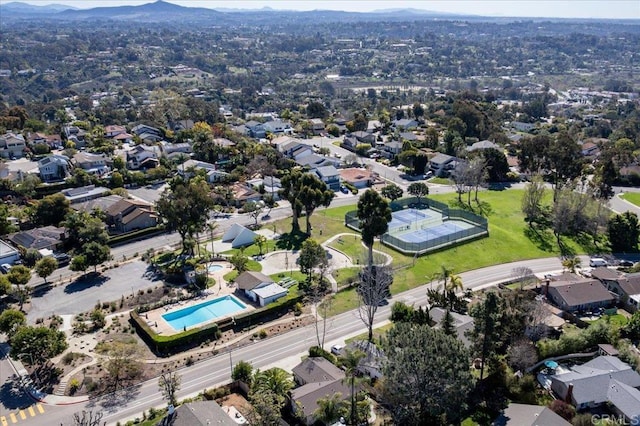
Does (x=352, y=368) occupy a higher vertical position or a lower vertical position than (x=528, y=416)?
higher

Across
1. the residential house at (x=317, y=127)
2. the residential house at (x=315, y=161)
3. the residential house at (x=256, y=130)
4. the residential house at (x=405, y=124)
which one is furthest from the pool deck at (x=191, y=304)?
the residential house at (x=405, y=124)

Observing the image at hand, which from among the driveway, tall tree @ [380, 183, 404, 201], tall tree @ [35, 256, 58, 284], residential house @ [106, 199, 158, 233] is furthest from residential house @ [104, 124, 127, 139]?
tall tree @ [380, 183, 404, 201]

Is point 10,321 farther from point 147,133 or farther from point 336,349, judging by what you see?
point 147,133

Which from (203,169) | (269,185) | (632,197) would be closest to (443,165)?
(632,197)

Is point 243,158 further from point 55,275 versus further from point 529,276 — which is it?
point 529,276

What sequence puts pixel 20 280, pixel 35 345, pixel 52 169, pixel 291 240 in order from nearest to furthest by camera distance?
pixel 35 345 < pixel 20 280 < pixel 291 240 < pixel 52 169

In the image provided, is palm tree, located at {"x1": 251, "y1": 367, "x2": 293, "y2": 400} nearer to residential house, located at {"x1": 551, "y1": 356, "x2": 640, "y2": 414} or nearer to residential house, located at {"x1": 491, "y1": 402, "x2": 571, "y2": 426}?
residential house, located at {"x1": 491, "y1": 402, "x2": 571, "y2": 426}

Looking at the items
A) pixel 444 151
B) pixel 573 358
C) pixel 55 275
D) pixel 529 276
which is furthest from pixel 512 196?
pixel 55 275
